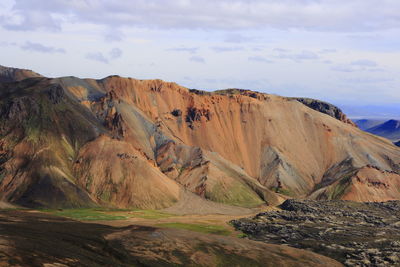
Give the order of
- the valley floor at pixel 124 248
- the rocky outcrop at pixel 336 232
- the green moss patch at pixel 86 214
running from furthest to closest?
the green moss patch at pixel 86 214, the rocky outcrop at pixel 336 232, the valley floor at pixel 124 248

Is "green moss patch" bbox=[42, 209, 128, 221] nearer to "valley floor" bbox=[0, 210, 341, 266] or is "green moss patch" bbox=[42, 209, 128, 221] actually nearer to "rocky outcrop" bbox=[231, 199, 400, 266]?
"valley floor" bbox=[0, 210, 341, 266]

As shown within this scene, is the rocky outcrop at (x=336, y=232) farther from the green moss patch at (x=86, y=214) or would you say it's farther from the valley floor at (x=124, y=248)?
the green moss patch at (x=86, y=214)

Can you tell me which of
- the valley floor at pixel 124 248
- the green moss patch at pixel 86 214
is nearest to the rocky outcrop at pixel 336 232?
the valley floor at pixel 124 248

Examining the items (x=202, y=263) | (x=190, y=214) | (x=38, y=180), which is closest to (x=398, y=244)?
(x=202, y=263)

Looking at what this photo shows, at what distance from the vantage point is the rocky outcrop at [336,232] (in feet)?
427

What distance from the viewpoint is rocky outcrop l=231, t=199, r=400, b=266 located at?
130 meters

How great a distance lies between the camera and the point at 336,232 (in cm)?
15825

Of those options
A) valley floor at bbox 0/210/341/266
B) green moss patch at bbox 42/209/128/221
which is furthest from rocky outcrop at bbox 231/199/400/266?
green moss patch at bbox 42/209/128/221

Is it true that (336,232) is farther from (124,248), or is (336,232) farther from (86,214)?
(86,214)

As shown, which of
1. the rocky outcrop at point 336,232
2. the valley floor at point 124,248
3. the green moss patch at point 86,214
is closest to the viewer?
the valley floor at point 124,248

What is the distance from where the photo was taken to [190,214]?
19775 centimetres

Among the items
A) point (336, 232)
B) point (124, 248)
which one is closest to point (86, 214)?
point (124, 248)

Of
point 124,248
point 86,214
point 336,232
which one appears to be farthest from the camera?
point 86,214

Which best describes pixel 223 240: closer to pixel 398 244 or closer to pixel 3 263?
pixel 398 244
